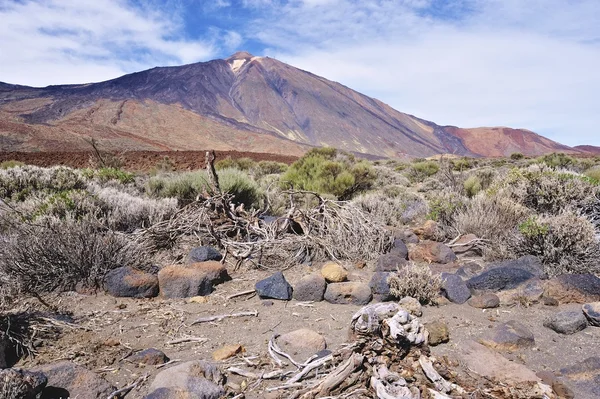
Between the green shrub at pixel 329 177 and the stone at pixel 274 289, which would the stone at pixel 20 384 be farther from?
the green shrub at pixel 329 177

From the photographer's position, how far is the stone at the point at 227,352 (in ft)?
9.43

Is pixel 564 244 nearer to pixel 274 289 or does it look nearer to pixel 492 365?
pixel 492 365

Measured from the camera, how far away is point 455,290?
3938mm

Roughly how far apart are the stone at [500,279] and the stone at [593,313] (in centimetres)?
69

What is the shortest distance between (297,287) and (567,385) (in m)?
2.31

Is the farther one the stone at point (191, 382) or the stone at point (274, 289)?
the stone at point (274, 289)

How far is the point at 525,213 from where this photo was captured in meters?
5.82

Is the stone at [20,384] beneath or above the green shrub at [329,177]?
beneath

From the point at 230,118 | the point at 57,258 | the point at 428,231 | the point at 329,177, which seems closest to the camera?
the point at 57,258

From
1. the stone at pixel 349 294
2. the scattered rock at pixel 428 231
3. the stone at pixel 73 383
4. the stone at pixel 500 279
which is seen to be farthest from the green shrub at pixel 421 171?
the stone at pixel 73 383

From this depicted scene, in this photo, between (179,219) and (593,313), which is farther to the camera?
(179,219)

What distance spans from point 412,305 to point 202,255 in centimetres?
254

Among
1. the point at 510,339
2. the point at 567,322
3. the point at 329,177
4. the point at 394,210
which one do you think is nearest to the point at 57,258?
the point at 510,339

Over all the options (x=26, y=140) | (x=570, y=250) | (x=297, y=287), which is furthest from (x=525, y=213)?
(x=26, y=140)
